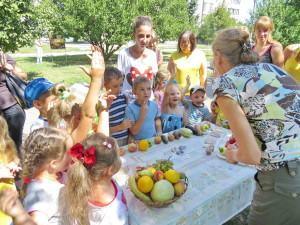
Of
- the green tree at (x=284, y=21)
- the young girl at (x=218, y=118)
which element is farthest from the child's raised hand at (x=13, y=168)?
the green tree at (x=284, y=21)

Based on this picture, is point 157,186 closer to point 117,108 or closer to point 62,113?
point 62,113

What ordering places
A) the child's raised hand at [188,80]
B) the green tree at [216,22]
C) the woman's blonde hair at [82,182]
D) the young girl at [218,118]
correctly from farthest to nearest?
the green tree at [216,22]
the child's raised hand at [188,80]
the young girl at [218,118]
the woman's blonde hair at [82,182]

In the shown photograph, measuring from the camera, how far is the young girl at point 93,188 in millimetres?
1697

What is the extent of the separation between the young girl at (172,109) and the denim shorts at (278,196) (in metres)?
1.74

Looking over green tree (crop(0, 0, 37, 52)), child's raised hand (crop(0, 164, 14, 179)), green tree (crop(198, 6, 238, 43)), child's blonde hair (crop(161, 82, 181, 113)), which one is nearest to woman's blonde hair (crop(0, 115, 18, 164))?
child's raised hand (crop(0, 164, 14, 179))

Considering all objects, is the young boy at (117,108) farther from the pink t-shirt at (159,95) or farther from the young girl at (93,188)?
the young girl at (93,188)

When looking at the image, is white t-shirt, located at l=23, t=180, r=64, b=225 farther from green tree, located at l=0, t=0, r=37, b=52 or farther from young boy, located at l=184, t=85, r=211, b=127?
green tree, located at l=0, t=0, r=37, b=52

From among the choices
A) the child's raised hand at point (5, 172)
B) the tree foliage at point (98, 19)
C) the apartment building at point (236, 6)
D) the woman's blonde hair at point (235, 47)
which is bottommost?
Answer: the child's raised hand at point (5, 172)

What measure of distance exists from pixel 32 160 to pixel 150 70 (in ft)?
7.39

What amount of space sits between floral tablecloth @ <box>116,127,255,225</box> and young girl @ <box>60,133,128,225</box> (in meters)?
0.16

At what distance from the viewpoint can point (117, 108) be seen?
3391 mm

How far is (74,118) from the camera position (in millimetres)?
2498

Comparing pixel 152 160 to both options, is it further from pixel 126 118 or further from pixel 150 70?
pixel 150 70

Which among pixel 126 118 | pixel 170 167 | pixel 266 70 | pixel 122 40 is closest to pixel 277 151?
pixel 266 70
